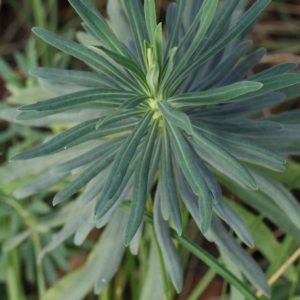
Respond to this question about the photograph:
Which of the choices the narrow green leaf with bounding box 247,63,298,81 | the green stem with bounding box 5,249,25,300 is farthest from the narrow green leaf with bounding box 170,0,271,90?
the green stem with bounding box 5,249,25,300

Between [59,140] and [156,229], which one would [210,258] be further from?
[59,140]

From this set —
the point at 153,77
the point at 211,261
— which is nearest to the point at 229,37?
the point at 153,77

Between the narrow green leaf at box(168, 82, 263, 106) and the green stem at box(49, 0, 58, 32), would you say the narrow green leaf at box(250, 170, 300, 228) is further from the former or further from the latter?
the green stem at box(49, 0, 58, 32)

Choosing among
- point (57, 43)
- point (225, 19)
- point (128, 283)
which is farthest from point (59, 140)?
point (128, 283)

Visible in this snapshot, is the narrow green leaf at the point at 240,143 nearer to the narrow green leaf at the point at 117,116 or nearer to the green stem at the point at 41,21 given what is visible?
the narrow green leaf at the point at 117,116

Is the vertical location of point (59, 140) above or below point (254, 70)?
above
